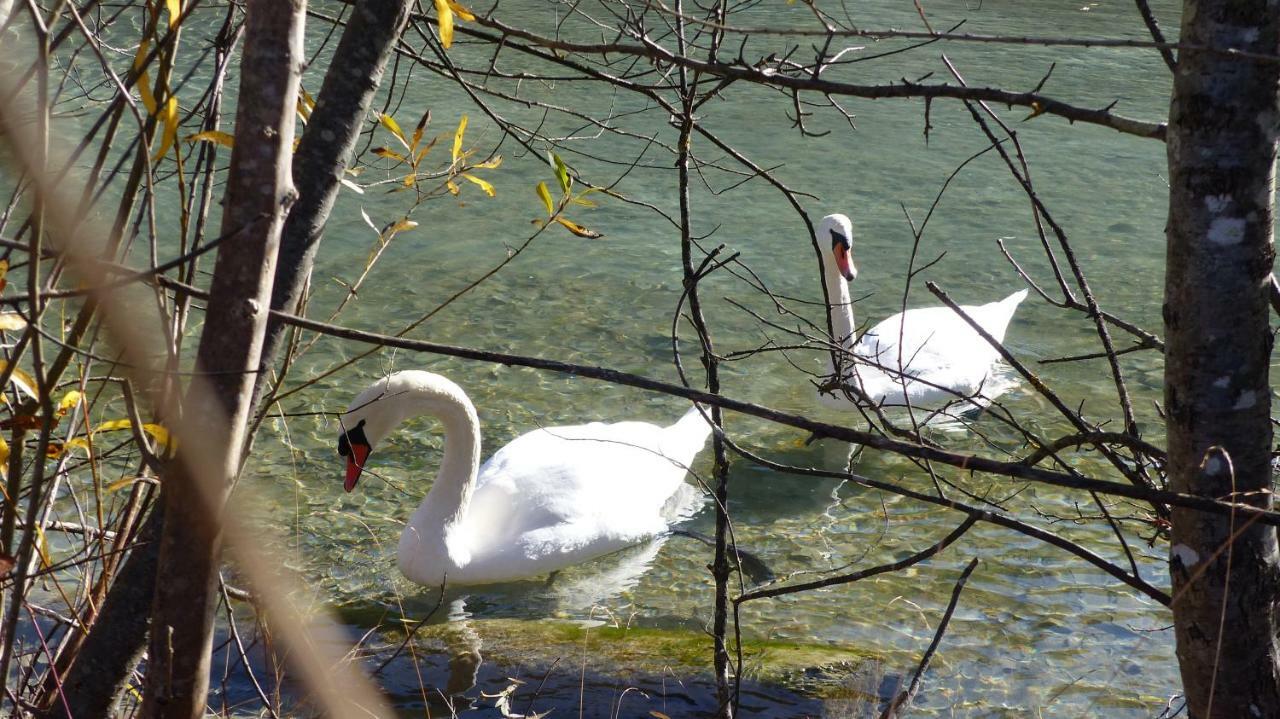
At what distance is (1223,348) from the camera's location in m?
1.74

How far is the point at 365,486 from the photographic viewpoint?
17.5 ft

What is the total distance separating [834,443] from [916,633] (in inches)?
76.8

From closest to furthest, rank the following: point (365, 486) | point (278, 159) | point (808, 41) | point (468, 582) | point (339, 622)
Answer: point (278, 159) → point (339, 622) → point (468, 582) → point (365, 486) → point (808, 41)

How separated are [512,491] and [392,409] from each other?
2.11ft

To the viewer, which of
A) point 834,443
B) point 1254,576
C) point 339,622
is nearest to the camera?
point 1254,576

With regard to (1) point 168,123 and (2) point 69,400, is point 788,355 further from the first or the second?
(1) point 168,123

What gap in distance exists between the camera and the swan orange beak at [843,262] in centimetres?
632

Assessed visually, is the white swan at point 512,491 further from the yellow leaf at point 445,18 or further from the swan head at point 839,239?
the yellow leaf at point 445,18

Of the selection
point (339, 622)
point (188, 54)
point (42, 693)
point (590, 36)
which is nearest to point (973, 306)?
point (590, 36)

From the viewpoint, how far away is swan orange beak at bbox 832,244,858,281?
6316 millimetres

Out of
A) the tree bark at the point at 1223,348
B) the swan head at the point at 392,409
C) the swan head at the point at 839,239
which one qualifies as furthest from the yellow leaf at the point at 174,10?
the swan head at the point at 839,239

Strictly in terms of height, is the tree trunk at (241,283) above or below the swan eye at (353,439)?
above

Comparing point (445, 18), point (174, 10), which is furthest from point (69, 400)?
point (445, 18)

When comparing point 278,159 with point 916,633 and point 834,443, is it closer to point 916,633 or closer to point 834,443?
point 916,633
